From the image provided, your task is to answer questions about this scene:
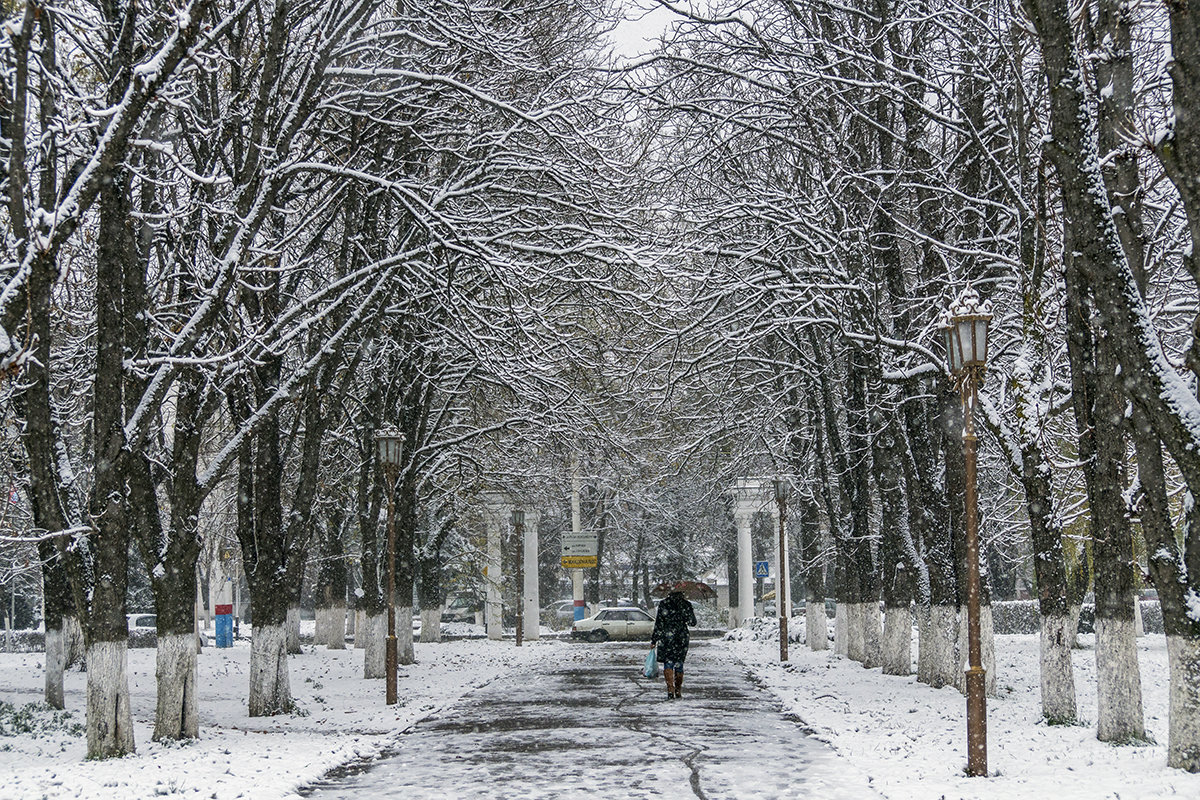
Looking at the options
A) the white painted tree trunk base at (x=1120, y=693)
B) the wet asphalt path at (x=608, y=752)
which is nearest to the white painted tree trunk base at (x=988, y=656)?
the wet asphalt path at (x=608, y=752)

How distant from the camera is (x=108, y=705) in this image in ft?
42.2

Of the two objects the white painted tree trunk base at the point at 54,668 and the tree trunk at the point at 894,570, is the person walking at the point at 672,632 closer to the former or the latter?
the tree trunk at the point at 894,570

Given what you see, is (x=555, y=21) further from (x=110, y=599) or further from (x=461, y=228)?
(x=110, y=599)

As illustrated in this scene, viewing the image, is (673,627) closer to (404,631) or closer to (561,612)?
(404,631)

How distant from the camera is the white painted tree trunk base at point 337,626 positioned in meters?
37.1

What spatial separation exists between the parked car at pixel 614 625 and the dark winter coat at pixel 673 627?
25.8 m

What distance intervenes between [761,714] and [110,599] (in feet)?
31.4

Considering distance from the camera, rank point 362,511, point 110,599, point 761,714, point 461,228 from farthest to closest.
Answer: point 362,511, point 761,714, point 461,228, point 110,599

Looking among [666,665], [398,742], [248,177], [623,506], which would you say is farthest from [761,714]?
[623,506]

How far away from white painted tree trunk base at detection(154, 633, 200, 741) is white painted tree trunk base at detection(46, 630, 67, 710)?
6.52 metres

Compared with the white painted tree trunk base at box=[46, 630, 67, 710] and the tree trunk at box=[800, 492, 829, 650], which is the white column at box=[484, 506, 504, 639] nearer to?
the tree trunk at box=[800, 492, 829, 650]

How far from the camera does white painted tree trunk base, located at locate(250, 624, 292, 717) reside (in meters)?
17.6

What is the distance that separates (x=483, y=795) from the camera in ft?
35.1

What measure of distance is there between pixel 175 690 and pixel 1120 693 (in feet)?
35.9
